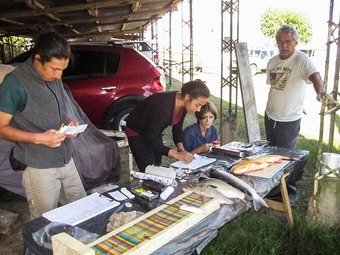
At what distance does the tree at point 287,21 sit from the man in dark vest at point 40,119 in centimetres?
2991

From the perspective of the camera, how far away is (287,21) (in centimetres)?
2881

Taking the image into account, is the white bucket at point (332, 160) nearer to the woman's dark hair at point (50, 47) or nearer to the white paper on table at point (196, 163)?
the white paper on table at point (196, 163)

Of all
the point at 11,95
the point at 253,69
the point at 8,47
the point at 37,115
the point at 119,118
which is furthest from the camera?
the point at 253,69

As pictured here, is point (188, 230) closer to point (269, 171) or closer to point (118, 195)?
point (118, 195)

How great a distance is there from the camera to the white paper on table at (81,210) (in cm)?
152

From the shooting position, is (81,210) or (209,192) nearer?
Result: (81,210)

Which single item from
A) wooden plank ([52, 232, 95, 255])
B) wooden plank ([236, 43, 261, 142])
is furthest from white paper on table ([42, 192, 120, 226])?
wooden plank ([236, 43, 261, 142])

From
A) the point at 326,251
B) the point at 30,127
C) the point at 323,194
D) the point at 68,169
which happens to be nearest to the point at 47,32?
the point at 30,127

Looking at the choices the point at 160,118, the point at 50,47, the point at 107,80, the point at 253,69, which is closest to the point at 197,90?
the point at 160,118

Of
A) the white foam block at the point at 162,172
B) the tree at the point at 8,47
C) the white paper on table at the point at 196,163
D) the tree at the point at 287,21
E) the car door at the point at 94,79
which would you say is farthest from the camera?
the tree at the point at 287,21

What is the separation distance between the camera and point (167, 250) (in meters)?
1.31

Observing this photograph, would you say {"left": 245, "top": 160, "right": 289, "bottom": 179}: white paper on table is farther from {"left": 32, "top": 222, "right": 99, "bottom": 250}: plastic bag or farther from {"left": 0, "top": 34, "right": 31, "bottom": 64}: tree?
{"left": 0, "top": 34, "right": 31, "bottom": 64}: tree

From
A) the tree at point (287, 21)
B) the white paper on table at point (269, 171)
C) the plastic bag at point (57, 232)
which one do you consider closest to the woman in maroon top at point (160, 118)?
the white paper on table at point (269, 171)

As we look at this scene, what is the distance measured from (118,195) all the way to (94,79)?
3.76 m
